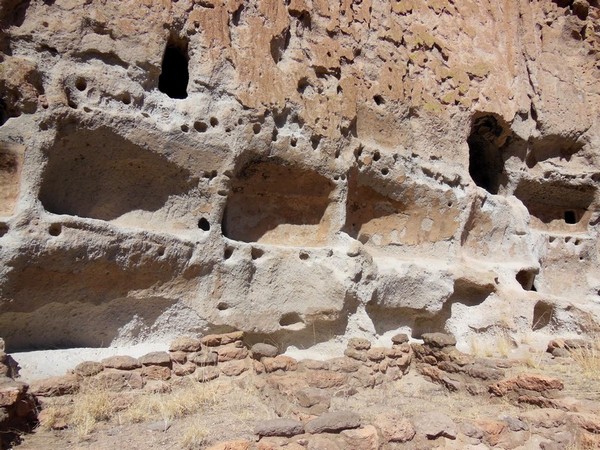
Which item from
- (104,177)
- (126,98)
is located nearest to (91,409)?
(104,177)

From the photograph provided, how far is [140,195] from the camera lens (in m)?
4.82

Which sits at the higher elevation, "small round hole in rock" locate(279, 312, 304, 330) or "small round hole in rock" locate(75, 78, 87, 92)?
"small round hole in rock" locate(75, 78, 87, 92)

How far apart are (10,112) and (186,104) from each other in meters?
1.44

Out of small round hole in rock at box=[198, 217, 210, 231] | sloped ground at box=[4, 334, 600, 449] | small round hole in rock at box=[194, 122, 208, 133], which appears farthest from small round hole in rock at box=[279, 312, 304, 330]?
small round hole in rock at box=[194, 122, 208, 133]

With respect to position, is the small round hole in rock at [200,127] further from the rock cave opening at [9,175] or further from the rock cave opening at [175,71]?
the rock cave opening at [9,175]

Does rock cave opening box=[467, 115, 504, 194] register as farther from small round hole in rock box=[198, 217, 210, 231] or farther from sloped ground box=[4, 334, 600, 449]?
small round hole in rock box=[198, 217, 210, 231]

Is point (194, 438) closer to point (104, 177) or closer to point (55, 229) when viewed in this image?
point (55, 229)

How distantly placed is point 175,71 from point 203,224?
1.73 metres

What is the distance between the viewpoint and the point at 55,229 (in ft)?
13.3

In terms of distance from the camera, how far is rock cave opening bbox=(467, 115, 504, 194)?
7.25 meters

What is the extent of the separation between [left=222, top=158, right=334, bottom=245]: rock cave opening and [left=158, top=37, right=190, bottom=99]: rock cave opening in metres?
1.22

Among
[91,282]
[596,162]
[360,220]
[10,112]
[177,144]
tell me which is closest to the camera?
[10,112]

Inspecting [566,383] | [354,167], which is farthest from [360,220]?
[566,383]

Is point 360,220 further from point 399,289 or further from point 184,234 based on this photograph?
point 184,234
